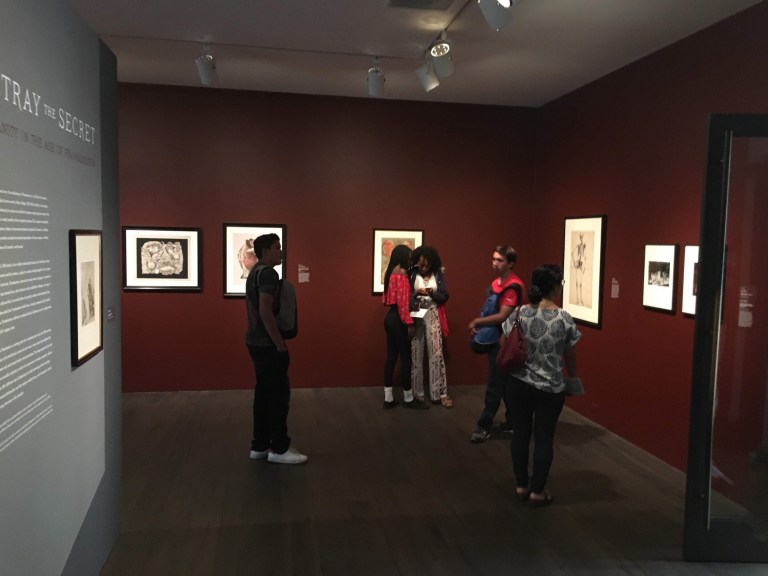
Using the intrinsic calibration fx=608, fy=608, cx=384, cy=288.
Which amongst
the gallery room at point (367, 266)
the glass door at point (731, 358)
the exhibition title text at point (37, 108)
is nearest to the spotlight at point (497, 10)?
the gallery room at point (367, 266)

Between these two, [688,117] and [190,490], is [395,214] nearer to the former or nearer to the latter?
[688,117]

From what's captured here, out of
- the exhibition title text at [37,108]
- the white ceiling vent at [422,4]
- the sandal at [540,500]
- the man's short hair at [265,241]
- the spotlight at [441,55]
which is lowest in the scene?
the sandal at [540,500]

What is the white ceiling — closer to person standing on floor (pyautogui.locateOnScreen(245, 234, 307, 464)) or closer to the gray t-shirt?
person standing on floor (pyautogui.locateOnScreen(245, 234, 307, 464))

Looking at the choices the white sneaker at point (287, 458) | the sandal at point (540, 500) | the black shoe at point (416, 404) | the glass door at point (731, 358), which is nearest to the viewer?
the glass door at point (731, 358)

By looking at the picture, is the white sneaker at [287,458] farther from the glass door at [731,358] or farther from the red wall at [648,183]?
the red wall at [648,183]

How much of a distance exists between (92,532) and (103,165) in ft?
6.08

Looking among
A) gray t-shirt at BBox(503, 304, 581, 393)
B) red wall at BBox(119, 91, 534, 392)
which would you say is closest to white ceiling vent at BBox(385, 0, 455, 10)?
gray t-shirt at BBox(503, 304, 581, 393)

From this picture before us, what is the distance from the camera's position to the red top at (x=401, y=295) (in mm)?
6129

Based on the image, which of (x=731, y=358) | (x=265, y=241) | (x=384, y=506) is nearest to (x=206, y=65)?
(x=265, y=241)

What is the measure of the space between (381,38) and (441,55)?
51 centimetres

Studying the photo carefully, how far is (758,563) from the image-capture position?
3.46 metres

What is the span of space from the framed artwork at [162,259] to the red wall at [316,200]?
10 centimetres

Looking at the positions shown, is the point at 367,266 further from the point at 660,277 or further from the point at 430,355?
the point at 660,277

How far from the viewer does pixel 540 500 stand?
4.09 metres
